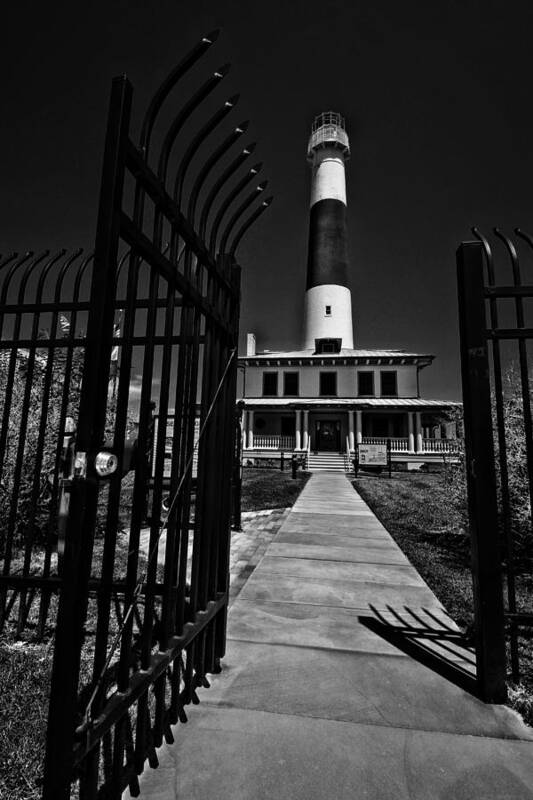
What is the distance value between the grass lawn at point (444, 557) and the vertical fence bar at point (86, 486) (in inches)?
84.3

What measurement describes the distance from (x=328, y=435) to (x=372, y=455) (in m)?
10.7

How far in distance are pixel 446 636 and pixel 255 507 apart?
694cm

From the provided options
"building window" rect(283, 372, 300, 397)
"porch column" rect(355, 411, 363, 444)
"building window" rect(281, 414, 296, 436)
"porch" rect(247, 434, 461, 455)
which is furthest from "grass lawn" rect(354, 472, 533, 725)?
"building window" rect(283, 372, 300, 397)

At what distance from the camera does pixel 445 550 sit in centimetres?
579

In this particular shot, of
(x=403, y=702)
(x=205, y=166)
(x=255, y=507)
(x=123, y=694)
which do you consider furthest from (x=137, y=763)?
(x=255, y=507)

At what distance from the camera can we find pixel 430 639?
2.93 meters

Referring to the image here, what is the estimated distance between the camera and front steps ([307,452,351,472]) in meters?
24.7

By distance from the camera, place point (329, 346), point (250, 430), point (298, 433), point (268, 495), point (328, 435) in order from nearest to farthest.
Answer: point (268, 495), point (298, 433), point (250, 430), point (328, 435), point (329, 346)

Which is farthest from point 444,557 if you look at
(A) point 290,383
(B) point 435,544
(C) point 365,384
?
(A) point 290,383

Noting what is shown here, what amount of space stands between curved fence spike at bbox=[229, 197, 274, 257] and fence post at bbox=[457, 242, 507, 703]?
124 centimetres

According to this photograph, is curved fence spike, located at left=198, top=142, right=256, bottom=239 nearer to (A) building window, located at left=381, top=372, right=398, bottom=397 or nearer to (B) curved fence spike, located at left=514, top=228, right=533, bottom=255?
(B) curved fence spike, located at left=514, top=228, right=533, bottom=255

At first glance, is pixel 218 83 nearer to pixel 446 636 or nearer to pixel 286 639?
pixel 286 639

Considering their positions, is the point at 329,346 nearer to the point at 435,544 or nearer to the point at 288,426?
the point at 288,426

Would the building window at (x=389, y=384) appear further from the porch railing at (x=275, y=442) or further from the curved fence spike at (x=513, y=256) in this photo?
the curved fence spike at (x=513, y=256)
